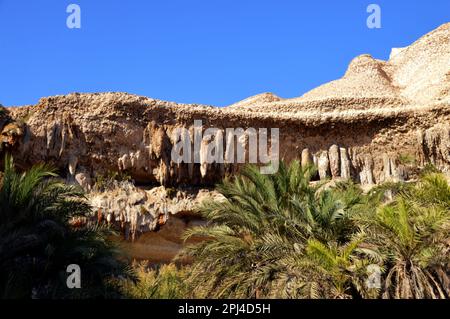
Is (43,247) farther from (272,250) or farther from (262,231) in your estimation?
(262,231)

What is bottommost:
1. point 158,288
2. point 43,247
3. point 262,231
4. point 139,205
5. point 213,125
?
point 158,288

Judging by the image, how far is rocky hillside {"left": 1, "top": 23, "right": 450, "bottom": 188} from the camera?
20.5 metres

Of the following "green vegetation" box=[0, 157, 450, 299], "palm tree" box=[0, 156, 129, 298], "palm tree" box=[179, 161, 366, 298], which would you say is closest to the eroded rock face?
"palm tree" box=[179, 161, 366, 298]

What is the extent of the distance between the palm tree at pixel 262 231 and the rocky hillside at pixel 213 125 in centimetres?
641

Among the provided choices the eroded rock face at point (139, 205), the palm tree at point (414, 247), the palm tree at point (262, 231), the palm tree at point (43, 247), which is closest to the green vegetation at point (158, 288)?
the palm tree at point (262, 231)

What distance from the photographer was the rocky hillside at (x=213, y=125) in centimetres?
2052

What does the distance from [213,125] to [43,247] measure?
1180 cm

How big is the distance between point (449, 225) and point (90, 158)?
41.0 ft

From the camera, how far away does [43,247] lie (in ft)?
37.6

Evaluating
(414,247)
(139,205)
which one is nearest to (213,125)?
(139,205)

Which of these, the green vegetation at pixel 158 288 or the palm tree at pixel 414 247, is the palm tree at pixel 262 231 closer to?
the green vegetation at pixel 158 288

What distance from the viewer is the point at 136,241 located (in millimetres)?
20281

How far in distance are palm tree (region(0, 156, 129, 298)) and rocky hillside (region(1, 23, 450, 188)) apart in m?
7.89
